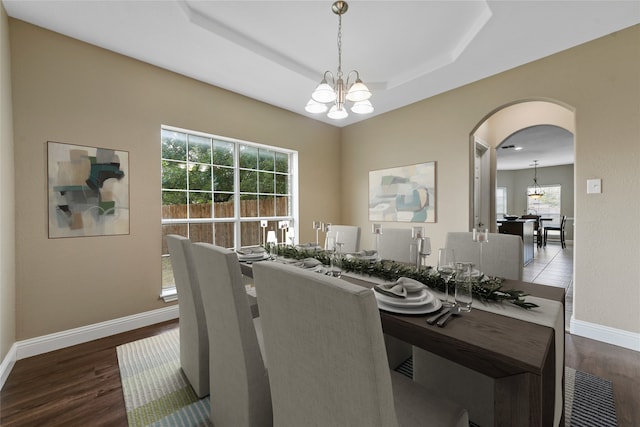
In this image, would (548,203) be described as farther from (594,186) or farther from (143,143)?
(143,143)

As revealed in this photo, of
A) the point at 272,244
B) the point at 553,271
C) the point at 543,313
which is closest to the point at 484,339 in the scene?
the point at 543,313

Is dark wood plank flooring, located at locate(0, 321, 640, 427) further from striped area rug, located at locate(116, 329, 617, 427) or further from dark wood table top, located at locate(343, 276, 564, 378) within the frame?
dark wood table top, located at locate(343, 276, 564, 378)

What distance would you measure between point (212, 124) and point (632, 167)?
4.00 m

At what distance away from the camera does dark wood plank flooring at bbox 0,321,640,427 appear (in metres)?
1.51

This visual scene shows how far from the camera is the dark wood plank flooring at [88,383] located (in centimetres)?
151

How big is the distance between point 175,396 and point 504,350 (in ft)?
6.08

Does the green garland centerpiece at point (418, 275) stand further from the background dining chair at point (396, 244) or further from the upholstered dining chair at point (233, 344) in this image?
the upholstered dining chair at point (233, 344)

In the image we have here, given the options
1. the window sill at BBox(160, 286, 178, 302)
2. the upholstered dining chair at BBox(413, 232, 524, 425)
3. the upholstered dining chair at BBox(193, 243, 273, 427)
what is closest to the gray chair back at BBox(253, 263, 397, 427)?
the upholstered dining chair at BBox(193, 243, 273, 427)

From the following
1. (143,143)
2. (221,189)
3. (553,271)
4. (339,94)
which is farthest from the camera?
(553,271)

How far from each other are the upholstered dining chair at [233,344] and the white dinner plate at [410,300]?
56 centimetres

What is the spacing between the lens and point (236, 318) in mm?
1085

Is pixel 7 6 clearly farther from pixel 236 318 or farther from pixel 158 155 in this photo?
pixel 236 318

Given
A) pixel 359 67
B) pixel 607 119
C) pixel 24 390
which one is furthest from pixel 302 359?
pixel 607 119

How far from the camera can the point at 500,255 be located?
174 centimetres
